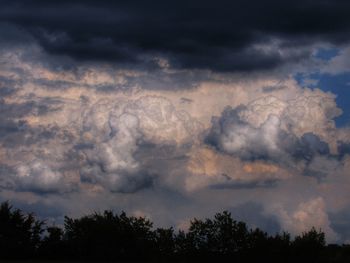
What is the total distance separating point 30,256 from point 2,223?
33.9 feet

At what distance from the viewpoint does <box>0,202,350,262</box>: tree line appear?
133750 millimetres

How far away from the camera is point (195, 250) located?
139500 mm

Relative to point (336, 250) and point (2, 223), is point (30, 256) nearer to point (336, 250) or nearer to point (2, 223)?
point (2, 223)

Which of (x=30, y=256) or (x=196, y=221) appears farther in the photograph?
(x=196, y=221)

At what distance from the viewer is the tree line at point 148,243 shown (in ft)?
439

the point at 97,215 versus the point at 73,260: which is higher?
the point at 97,215

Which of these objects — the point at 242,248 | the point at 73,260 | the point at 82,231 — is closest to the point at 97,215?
the point at 82,231

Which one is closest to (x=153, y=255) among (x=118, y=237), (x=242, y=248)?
(x=118, y=237)

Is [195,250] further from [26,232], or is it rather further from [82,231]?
[26,232]

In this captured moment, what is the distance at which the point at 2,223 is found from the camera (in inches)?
5546

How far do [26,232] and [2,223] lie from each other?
453cm

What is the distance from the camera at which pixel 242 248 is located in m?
136

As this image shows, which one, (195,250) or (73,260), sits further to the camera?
(195,250)

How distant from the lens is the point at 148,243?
468ft
